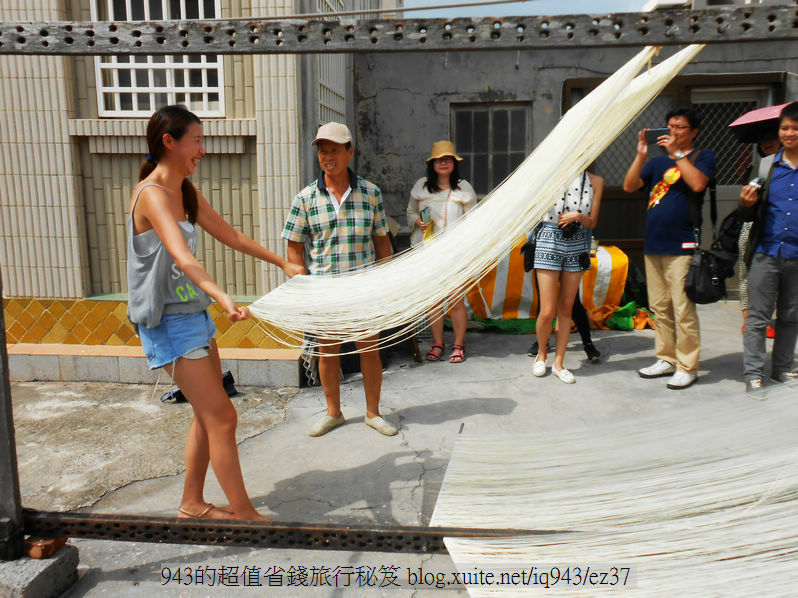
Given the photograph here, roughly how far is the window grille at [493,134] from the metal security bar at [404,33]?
5071 millimetres

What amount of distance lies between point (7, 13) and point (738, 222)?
208 inches

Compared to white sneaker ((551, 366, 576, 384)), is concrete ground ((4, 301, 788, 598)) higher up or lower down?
lower down

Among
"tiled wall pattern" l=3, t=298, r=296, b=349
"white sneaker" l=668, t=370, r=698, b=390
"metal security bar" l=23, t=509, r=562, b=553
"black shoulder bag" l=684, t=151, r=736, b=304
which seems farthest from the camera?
"tiled wall pattern" l=3, t=298, r=296, b=349

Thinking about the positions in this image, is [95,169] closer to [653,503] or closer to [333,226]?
[333,226]

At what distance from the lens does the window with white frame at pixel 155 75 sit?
14.7 ft

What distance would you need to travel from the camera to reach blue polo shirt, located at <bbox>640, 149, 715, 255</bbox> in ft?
13.0

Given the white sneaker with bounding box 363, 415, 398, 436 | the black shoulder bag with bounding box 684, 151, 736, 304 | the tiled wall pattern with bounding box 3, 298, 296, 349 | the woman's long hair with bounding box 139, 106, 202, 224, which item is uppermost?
the woman's long hair with bounding box 139, 106, 202, 224

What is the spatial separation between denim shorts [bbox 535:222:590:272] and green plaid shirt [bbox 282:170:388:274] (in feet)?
4.81

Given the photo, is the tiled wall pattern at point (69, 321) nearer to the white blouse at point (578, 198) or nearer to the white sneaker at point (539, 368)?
the white sneaker at point (539, 368)

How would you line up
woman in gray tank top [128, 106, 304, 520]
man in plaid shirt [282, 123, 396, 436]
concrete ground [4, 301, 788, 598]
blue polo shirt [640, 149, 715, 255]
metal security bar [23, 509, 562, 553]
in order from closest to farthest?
metal security bar [23, 509, 562, 553], woman in gray tank top [128, 106, 304, 520], concrete ground [4, 301, 788, 598], man in plaid shirt [282, 123, 396, 436], blue polo shirt [640, 149, 715, 255]

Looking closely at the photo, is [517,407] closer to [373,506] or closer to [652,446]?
[373,506]

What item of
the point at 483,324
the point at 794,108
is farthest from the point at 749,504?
the point at 483,324

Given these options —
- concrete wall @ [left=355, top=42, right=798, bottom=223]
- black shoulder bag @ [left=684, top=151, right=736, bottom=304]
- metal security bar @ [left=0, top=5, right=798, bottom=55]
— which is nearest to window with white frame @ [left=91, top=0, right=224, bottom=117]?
concrete wall @ [left=355, top=42, right=798, bottom=223]

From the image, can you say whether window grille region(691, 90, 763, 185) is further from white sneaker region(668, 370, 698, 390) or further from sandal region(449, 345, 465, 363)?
sandal region(449, 345, 465, 363)
